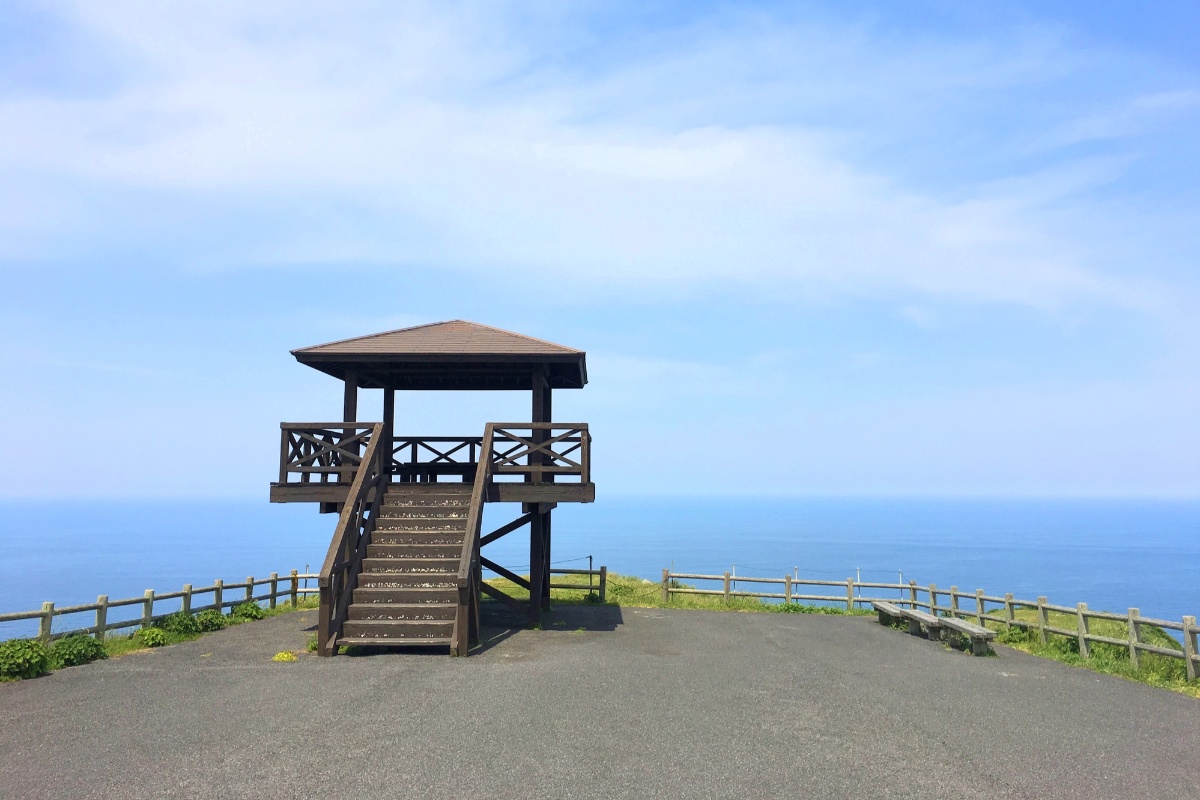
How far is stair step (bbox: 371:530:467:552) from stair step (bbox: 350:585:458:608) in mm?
1236

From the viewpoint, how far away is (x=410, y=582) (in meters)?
13.2

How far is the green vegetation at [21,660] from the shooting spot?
406 inches

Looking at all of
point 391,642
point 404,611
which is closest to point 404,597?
point 404,611

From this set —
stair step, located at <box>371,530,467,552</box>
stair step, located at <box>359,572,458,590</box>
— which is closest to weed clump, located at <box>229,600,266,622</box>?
stair step, located at <box>371,530,467,552</box>

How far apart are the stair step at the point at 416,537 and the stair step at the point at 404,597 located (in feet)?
4.05

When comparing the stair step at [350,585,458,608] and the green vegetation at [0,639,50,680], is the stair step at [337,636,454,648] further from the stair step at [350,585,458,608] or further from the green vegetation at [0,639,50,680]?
the green vegetation at [0,639,50,680]

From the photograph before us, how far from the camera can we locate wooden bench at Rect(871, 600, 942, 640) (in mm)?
15250

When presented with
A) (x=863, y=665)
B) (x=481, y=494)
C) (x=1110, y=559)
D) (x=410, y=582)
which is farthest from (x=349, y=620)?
(x=1110, y=559)

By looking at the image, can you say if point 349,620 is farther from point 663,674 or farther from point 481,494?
point 663,674

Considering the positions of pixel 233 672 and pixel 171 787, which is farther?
pixel 233 672

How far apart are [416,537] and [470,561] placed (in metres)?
2.05

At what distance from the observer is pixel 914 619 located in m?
16.0

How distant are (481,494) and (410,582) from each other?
1.91m

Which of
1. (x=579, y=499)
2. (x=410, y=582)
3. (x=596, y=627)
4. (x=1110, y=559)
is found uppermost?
(x=579, y=499)
